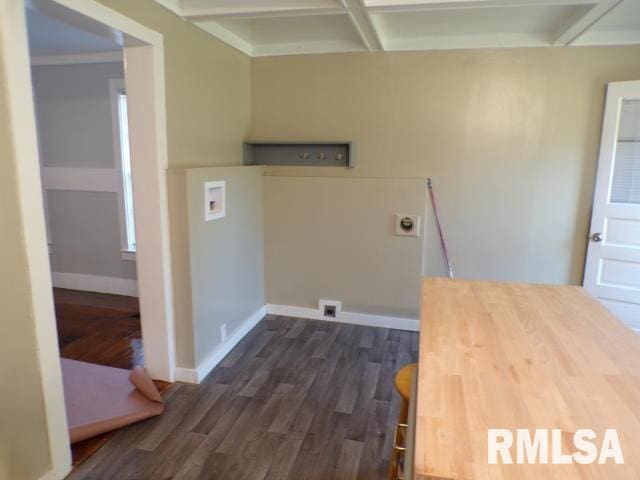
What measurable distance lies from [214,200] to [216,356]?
1.07 m

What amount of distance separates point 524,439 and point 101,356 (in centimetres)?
301

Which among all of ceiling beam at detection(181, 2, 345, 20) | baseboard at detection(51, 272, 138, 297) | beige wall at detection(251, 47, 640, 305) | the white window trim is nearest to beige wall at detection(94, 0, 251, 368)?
ceiling beam at detection(181, 2, 345, 20)

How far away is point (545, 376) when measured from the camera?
1.17m

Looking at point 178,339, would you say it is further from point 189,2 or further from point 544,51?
point 544,51

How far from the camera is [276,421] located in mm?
2445

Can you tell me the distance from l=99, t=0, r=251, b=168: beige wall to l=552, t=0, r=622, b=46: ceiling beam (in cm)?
231

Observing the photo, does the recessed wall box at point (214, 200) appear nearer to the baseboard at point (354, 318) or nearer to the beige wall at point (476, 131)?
the beige wall at point (476, 131)

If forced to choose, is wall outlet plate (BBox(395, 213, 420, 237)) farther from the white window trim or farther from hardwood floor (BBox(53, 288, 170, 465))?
the white window trim

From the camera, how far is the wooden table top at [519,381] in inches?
33.6

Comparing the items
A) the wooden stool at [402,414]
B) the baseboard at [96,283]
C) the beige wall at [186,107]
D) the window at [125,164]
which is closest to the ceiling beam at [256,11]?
the beige wall at [186,107]

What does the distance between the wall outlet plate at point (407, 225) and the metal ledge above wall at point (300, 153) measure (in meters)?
0.58

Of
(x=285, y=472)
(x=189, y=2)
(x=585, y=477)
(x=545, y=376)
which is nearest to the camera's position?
(x=585, y=477)

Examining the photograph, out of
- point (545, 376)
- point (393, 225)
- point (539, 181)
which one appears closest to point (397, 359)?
point (393, 225)

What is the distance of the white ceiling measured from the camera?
8.13ft
